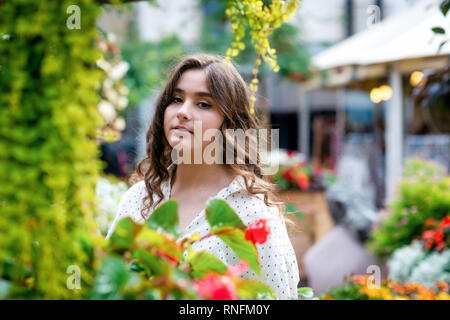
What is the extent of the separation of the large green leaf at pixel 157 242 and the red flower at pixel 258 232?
0.16 metres

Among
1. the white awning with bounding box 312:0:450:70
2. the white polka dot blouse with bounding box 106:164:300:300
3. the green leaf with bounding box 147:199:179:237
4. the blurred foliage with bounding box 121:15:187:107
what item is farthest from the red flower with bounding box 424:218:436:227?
the blurred foliage with bounding box 121:15:187:107

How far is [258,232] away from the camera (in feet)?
2.75

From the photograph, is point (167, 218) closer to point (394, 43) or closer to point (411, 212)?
point (411, 212)

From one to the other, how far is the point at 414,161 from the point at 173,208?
4.32 metres

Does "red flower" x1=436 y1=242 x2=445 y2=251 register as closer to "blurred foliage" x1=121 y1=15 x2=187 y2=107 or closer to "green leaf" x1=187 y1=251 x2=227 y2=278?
"green leaf" x1=187 y1=251 x2=227 y2=278

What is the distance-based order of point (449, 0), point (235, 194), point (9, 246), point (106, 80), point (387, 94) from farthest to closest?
point (387, 94)
point (106, 80)
point (235, 194)
point (449, 0)
point (9, 246)

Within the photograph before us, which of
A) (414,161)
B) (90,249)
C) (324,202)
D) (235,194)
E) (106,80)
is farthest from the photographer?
(324,202)

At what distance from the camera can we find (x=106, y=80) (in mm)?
3871

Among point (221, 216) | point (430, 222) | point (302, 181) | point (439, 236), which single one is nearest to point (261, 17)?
point (221, 216)

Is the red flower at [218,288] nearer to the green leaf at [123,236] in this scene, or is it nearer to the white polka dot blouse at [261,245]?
the green leaf at [123,236]

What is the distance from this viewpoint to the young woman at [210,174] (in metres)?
1.42

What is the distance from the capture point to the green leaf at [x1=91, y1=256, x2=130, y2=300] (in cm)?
64
